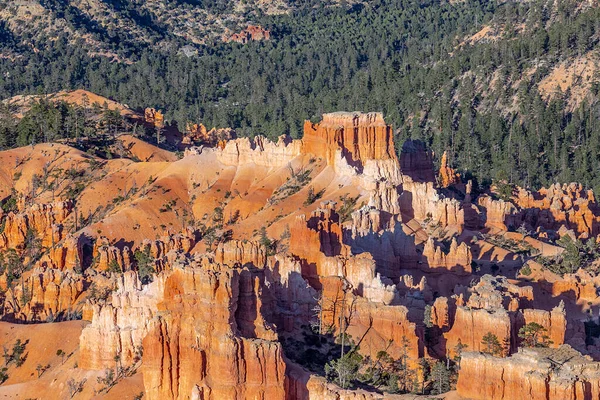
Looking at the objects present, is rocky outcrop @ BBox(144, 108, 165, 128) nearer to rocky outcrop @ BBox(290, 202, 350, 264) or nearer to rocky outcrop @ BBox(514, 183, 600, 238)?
rocky outcrop @ BBox(514, 183, 600, 238)

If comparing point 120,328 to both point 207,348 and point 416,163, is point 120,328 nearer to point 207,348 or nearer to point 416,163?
point 207,348

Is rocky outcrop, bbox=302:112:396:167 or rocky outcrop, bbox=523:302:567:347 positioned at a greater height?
rocky outcrop, bbox=302:112:396:167

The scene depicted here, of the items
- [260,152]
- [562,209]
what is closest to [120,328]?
[260,152]

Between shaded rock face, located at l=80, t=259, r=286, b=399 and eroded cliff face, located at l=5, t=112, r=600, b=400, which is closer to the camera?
shaded rock face, located at l=80, t=259, r=286, b=399

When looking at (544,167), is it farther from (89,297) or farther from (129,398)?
(129,398)

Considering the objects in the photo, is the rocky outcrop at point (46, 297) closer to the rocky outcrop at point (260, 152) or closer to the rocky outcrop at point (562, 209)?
the rocky outcrop at point (260, 152)

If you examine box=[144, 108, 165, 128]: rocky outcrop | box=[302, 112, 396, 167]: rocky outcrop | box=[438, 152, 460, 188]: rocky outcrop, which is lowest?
box=[438, 152, 460, 188]: rocky outcrop

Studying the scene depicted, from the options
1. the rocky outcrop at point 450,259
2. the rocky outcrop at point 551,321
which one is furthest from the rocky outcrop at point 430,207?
the rocky outcrop at point 551,321

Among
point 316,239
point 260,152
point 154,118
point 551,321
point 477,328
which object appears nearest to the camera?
point 477,328

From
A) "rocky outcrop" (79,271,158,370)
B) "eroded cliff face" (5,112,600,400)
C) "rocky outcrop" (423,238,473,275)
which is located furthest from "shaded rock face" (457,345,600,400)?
"rocky outcrop" (423,238,473,275)

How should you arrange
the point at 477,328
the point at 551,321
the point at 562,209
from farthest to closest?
1. the point at 562,209
2. the point at 551,321
3. the point at 477,328
